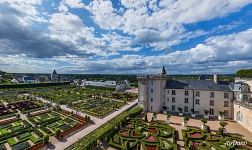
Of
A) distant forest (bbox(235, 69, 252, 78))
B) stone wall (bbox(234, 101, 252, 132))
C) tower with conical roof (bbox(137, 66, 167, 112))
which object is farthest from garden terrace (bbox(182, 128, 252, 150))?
distant forest (bbox(235, 69, 252, 78))

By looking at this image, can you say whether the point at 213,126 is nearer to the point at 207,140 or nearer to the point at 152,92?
the point at 207,140

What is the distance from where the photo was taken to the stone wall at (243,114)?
32500 mm

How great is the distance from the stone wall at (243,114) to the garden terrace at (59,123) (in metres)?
31.1

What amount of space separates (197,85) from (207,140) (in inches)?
785

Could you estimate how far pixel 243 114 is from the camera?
35188mm

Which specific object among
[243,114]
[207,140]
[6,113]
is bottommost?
[207,140]

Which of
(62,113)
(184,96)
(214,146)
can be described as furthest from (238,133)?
(62,113)

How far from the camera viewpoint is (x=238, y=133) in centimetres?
3130

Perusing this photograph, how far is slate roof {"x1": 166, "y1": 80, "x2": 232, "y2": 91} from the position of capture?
1675 inches

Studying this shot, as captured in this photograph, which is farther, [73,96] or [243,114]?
[73,96]

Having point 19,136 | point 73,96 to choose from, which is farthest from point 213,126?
point 73,96

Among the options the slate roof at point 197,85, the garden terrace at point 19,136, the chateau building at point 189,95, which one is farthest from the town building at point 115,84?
the garden terrace at point 19,136

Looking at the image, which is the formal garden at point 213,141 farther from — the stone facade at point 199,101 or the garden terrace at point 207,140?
the stone facade at point 199,101

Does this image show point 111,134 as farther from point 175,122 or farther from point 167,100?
point 167,100
